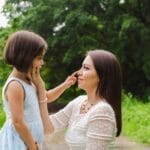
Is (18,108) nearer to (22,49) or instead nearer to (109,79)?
(22,49)

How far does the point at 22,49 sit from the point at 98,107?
2.02ft

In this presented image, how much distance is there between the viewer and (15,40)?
128 inches

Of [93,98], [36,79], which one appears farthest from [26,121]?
[93,98]

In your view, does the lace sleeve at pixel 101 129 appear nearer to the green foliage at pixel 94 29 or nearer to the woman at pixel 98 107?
the woman at pixel 98 107

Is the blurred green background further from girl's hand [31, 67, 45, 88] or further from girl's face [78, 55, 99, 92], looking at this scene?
girl's face [78, 55, 99, 92]

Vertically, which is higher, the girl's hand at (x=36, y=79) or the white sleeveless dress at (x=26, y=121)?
the girl's hand at (x=36, y=79)

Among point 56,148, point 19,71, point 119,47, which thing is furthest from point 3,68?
point 19,71

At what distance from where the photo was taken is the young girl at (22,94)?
3.25 metres

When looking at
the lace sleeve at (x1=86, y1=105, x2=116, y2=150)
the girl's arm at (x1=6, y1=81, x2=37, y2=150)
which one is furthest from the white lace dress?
the girl's arm at (x1=6, y1=81, x2=37, y2=150)

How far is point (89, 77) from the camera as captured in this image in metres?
2.95

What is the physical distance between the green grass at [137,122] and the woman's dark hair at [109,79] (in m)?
7.16

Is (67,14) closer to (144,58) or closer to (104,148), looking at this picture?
(144,58)

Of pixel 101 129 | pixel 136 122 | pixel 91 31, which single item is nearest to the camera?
pixel 101 129

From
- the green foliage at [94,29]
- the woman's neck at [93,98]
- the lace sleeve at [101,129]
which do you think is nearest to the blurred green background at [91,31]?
the green foliage at [94,29]
